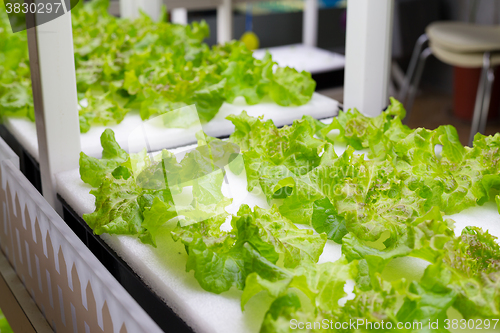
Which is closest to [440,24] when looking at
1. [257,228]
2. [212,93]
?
[212,93]

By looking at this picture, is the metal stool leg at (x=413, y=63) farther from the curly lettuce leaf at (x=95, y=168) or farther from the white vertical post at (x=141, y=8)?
the curly lettuce leaf at (x=95, y=168)

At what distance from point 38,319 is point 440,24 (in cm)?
233

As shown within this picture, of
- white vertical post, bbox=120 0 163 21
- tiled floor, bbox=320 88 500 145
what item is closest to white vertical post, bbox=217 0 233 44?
tiled floor, bbox=320 88 500 145

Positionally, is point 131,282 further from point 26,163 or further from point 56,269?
point 26,163

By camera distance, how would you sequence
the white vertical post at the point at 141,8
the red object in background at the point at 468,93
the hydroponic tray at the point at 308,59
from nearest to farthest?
the white vertical post at the point at 141,8 → the hydroponic tray at the point at 308,59 → the red object in background at the point at 468,93

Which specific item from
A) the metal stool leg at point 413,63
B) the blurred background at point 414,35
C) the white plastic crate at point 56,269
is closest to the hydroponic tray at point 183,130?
the white plastic crate at point 56,269

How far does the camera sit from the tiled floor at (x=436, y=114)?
3.06 m

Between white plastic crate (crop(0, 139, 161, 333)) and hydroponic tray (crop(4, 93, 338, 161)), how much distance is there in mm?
123

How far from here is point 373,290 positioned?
0.57m

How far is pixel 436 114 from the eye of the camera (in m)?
3.35

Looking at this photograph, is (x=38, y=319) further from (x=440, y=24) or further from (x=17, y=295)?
(x=440, y=24)

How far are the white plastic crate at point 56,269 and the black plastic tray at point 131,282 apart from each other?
0.05m

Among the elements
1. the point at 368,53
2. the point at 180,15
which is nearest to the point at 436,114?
the point at 180,15

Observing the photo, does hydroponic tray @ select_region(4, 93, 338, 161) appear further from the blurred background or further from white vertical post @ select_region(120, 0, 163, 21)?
the blurred background
